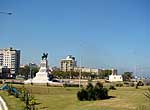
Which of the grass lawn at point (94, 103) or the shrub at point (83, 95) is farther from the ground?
the shrub at point (83, 95)

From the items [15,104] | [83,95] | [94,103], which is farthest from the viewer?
[83,95]

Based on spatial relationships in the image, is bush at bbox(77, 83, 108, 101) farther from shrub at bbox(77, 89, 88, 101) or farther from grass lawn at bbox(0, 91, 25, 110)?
grass lawn at bbox(0, 91, 25, 110)

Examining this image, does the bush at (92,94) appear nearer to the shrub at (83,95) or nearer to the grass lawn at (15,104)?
the shrub at (83,95)

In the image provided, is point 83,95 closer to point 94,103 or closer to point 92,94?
point 92,94

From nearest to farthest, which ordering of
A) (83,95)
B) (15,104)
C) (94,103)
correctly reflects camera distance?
(15,104) < (94,103) < (83,95)

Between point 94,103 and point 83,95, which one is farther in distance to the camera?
point 83,95

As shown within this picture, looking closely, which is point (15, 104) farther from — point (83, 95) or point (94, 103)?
point (83, 95)

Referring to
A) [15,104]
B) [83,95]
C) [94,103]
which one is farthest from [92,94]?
[15,104]

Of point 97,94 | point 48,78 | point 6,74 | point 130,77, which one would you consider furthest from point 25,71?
point 97,94

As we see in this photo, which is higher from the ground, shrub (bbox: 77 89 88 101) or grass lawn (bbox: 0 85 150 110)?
shrub (bbox: 77 89 88 101)

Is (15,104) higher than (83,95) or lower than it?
lower


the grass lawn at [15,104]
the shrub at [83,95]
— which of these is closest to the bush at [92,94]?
the shrub at [83,95]

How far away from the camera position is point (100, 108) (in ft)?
84.8

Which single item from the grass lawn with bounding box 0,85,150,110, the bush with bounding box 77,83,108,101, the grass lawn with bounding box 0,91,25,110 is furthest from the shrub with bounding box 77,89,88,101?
the grass lawn with bounding box 0,91,25,110
